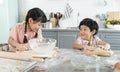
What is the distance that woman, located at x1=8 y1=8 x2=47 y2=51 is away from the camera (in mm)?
2131

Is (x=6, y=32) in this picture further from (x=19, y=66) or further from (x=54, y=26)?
(x=19, y=66)

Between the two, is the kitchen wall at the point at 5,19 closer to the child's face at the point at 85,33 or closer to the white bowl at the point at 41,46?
the child's face at the point at 85,33

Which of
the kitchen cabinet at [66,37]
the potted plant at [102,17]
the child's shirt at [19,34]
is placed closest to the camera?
the child's shirt at [19,34]

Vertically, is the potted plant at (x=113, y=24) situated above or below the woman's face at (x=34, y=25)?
below

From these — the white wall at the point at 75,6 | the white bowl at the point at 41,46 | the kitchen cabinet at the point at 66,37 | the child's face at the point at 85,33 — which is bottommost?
the kitchen cabinet at the point at 66,37

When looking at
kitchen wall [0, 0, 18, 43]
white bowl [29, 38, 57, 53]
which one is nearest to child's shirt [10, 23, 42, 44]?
white bowl [29, 38, 57, 53]

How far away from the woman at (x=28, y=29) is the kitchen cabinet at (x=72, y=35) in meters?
1.37

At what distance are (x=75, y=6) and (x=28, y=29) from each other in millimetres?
1992

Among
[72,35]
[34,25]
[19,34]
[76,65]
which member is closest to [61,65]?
[76,65]

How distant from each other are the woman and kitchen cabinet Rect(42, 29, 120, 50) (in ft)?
4.50

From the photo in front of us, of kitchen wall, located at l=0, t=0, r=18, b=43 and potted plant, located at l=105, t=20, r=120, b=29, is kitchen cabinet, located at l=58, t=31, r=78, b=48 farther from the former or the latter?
kitchen wall, located at l=0, t=0, r=18, b=43

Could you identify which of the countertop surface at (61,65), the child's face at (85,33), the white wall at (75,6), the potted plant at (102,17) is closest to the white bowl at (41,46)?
the countertop surface at (61,65)

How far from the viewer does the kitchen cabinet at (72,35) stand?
3.63 meters

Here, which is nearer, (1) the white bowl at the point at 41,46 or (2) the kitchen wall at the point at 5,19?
(1) the white bowl at the point at 41,46
